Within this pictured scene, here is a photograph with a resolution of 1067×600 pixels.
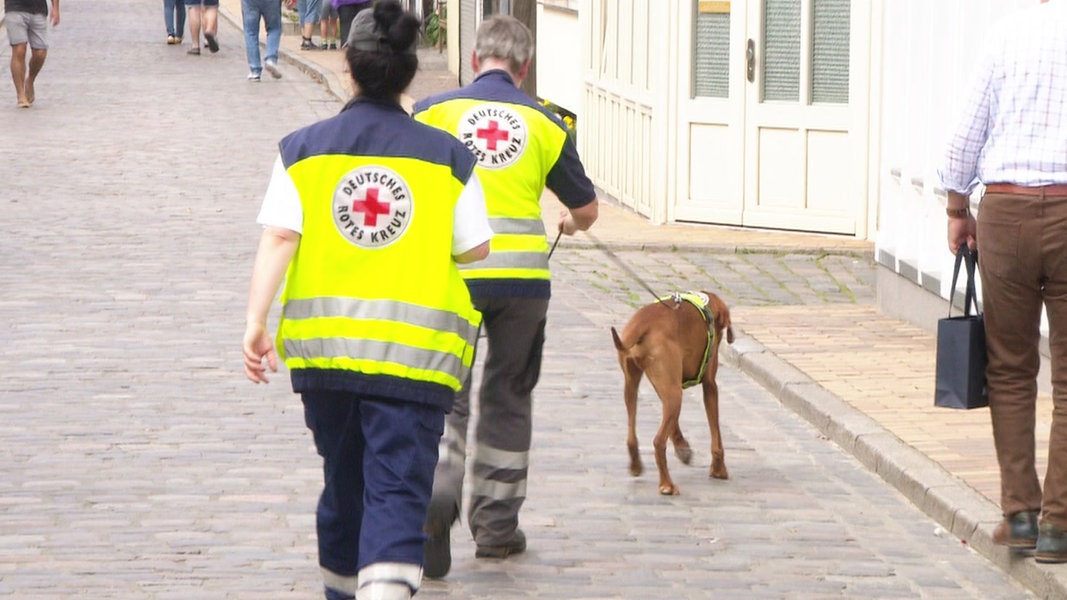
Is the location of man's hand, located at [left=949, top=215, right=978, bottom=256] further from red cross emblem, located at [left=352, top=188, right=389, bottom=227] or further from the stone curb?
red cross emblem, located at [left=352, top=188, right=389, bottom=227]

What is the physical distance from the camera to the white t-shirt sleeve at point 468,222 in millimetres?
4941

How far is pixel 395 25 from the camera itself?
4898mm

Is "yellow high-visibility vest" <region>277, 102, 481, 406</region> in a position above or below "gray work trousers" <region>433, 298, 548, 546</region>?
above

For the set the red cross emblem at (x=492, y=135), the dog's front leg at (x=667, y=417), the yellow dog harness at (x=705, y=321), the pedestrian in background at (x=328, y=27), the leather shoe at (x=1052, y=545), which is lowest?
the leather shoe at (x=1052, y=545)

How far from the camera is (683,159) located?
14906 mm

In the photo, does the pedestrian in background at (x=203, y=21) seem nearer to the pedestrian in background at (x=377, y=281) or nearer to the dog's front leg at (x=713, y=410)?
the dog's front leg at (x=713, y=410)

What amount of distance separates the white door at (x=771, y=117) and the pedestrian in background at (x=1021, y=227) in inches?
309

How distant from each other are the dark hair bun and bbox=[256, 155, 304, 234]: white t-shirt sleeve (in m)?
0.41

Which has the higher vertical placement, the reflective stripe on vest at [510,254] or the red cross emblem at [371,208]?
the red cross emblem at [371,208]

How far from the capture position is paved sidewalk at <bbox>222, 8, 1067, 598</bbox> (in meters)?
7.04

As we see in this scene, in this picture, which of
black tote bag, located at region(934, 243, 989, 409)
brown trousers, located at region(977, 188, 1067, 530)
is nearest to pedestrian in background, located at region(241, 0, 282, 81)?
black tote bag, located at region(934, 243, 989, 409)

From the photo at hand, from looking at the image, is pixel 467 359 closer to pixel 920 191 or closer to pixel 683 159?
pixel 920 191

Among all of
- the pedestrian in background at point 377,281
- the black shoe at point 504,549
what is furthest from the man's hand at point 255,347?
the black shoe at point 504,549

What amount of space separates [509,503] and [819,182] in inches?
324
